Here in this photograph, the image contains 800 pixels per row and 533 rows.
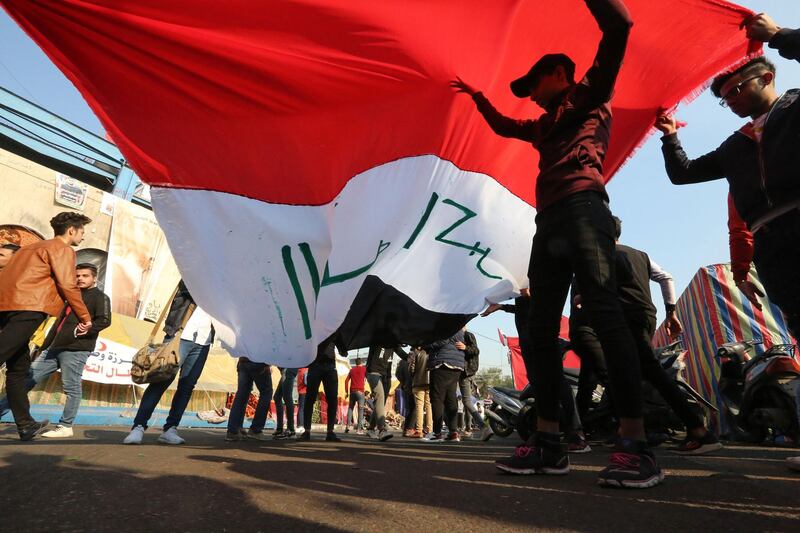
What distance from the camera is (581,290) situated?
87.9 inches

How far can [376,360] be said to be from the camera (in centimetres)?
→ 778

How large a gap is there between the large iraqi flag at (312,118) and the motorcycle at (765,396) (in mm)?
3140

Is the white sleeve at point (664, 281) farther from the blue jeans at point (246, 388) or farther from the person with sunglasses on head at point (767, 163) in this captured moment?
the blue jeans at point (246, 388)

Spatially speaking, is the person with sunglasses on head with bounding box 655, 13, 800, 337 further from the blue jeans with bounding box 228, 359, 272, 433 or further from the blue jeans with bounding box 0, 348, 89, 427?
the blue jeans with bounding box 0, 348, 89, 427

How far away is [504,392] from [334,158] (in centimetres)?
435

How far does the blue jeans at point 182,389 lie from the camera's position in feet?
14.8

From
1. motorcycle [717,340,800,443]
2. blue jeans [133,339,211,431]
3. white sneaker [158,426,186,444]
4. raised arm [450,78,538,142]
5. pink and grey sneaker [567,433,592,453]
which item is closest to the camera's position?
raised arm [450,78,538,142]

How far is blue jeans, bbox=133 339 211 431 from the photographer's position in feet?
14.8

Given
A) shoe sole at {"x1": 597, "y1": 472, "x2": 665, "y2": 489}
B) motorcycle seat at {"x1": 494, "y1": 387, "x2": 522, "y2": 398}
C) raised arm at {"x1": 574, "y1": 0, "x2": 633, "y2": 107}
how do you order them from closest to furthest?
1. shoe sole at {"x1": 597, "y1": 472, "x2": 665, "y2": 489}
2. raised arm at {"x1": 574, "y1": 0, "x2": 633, "y2": 107}
3. motorcycle seat at {"x1": 494, "y1": 387, "x2": 522, "y2": 398}

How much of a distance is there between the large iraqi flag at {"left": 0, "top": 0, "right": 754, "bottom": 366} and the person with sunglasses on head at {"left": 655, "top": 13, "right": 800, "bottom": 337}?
967 mm

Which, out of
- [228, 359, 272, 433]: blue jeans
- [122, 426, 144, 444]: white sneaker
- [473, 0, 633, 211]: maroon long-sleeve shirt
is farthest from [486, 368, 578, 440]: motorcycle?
[122, 426, 144, 444]: white sneaker

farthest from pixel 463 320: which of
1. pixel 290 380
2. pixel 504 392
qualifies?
pixel 290 380

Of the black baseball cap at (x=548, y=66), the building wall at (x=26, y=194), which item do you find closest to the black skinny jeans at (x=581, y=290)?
the black baseball cap at (x=548, y=66)

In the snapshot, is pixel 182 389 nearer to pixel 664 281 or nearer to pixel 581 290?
pixel 581 290
